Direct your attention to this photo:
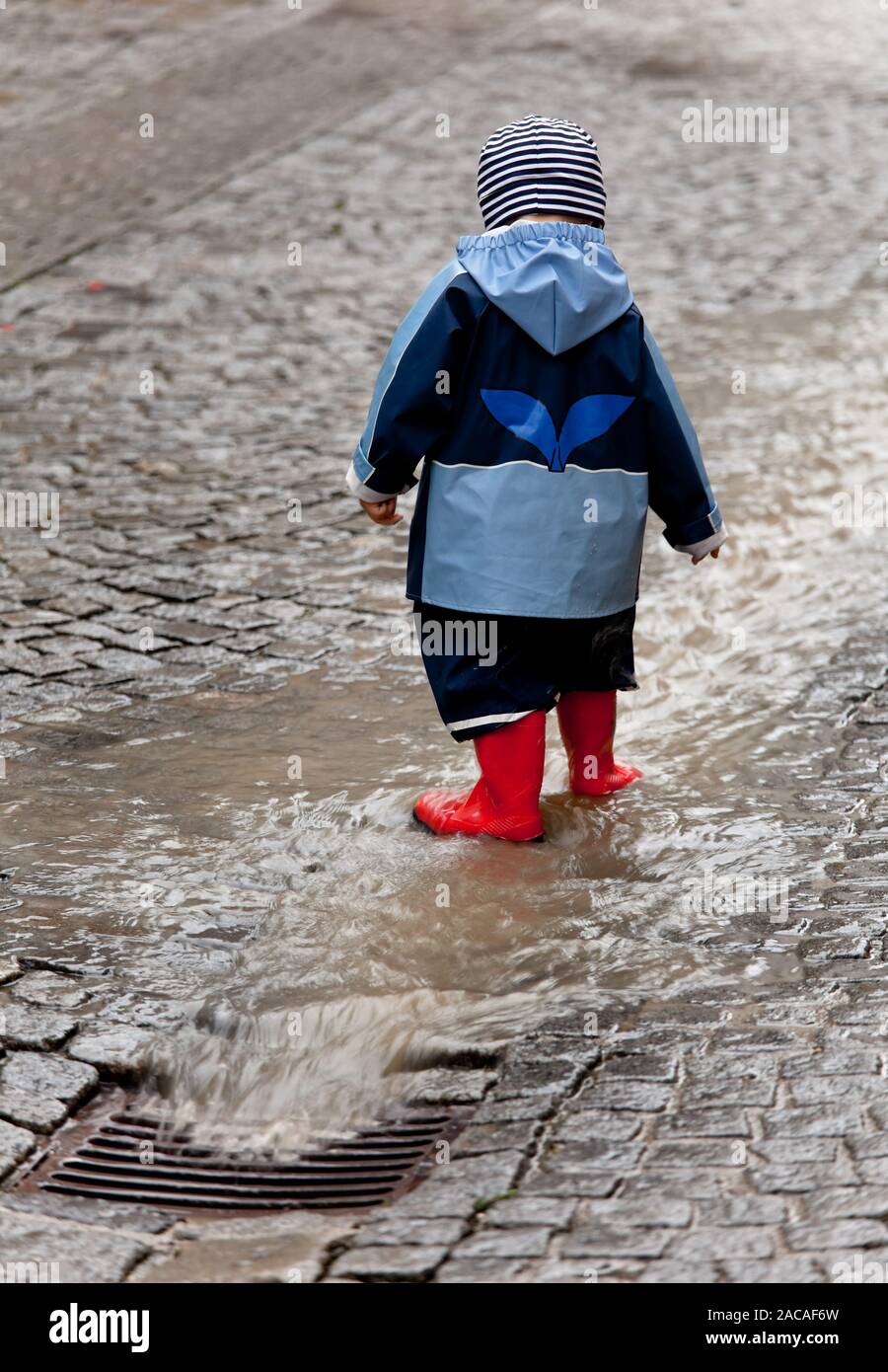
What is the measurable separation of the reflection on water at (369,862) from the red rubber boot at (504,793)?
0.06 meters

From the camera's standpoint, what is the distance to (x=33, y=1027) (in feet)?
11.5

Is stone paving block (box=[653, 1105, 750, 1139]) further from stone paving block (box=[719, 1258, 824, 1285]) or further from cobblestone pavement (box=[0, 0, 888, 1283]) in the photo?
stone paving block (box=[719, 1258, 824, 1285])

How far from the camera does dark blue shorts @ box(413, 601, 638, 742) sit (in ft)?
13.3

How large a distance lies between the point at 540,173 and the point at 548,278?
271 millimetres

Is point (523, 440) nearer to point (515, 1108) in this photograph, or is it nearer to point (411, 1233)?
point (515, 1108)

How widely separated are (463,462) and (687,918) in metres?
1.19

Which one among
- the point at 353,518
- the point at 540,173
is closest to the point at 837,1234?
the point at 540,173

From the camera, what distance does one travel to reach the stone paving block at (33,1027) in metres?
3.46

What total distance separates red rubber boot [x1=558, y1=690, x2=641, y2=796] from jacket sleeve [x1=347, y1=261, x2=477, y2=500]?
0.81m

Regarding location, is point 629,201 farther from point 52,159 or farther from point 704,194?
point 52,159

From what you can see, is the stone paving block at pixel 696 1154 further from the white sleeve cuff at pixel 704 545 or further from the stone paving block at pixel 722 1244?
the white sleeve cuff at pixel 704 545

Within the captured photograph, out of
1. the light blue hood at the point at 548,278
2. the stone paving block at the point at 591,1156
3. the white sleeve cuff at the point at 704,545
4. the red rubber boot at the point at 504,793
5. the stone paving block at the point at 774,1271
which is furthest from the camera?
the white sleeve cuff at the point at 704,545

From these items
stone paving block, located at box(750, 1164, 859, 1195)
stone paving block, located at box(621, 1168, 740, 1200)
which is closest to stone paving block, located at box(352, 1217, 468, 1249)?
stone paving block, located at box(621, 1168, 740, 1200)

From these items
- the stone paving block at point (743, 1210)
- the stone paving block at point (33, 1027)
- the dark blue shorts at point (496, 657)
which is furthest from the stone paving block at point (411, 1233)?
the dark blue shorts at point (496, 657)
